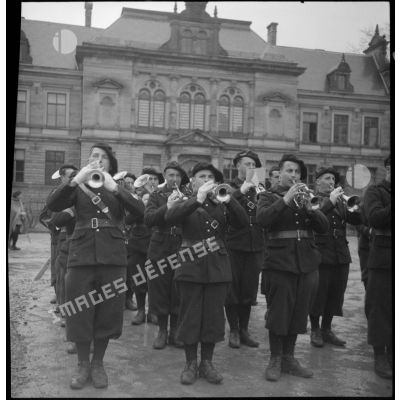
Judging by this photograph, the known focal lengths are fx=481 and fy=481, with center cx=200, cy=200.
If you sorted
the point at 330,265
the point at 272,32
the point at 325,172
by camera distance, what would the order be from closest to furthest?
the point at 272,32, the point at 330,265, the point at 325,172

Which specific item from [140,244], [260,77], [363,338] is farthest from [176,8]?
[363,338]

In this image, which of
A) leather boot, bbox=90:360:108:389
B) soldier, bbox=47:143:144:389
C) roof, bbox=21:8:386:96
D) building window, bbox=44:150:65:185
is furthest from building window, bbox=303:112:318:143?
leather boot, bbox=90:360:108:389

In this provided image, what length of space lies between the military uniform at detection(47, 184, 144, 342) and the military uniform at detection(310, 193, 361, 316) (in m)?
2.54

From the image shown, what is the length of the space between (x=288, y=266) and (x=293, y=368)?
959mm

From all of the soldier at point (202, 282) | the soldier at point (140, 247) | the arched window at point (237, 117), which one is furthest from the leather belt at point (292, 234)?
the arched window at point (237, 117)

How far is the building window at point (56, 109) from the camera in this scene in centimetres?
562

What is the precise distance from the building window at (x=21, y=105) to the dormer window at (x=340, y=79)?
361cm

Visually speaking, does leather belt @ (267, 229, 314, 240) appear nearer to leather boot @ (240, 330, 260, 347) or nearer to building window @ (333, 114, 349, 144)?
leather boot @ (240, 330, 260, 347)

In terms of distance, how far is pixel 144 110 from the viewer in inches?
275

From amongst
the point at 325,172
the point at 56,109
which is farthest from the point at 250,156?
the point at 56,109


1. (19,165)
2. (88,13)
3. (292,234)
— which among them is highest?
(88,13)

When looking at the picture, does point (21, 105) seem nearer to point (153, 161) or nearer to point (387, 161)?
point (153, 161)

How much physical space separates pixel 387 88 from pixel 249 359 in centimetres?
304

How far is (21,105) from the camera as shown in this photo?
4.18m
